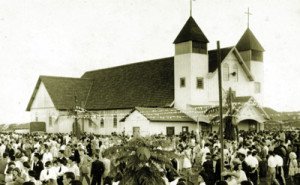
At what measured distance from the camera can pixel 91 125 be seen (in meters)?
59.8

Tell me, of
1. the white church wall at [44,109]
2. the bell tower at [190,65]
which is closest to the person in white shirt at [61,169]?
the bell tower at [190,65]

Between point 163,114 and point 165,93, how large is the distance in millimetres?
6042

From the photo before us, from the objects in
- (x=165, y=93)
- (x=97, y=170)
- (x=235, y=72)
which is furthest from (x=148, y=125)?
(x=97, y=170)

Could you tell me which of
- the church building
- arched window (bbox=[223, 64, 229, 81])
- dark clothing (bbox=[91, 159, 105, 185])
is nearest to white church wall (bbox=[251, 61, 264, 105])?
the church building

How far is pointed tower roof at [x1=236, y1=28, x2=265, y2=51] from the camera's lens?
185ft

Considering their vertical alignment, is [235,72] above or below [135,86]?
above

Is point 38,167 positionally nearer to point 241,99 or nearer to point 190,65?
point 190,65

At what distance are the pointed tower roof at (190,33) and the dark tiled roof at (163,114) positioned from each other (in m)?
7.86

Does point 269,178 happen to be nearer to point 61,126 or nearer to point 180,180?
point 180,180

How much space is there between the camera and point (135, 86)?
2266 inches

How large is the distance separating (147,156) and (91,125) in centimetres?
5153

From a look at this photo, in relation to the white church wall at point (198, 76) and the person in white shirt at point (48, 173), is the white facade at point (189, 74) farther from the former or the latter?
the person in white shirt at point (48, 173)

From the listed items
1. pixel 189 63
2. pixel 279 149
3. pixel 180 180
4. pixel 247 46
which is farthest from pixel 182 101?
pixel 180 180

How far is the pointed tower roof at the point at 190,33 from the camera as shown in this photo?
49750 mm
